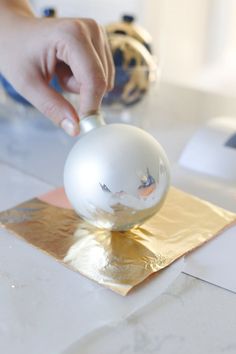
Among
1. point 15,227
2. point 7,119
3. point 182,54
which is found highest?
point 15,227

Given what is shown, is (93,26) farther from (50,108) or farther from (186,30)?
(186,30)

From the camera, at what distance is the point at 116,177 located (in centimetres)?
48

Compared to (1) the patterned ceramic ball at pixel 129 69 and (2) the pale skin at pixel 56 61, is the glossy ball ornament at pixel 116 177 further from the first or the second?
(1) the patterned ceramic ball at pixel 129 69

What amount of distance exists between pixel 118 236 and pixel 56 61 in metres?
0.21

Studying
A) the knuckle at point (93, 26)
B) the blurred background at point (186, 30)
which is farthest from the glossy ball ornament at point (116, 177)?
the blurred background at point (186, 30)

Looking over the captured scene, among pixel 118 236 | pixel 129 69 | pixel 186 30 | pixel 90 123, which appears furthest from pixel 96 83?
pixel 186 30

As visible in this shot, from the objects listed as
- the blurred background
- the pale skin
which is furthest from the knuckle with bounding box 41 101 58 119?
the blurred background

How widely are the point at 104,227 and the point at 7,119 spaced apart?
18.4 inches

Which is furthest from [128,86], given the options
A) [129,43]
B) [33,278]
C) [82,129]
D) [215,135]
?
[33,278]

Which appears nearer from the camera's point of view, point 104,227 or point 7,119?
point 104,227

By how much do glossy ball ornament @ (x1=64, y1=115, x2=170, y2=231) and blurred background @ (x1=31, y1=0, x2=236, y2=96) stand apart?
125cm

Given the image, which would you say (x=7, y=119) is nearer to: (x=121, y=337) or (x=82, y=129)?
(x=82, y=129)

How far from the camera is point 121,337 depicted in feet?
1.32

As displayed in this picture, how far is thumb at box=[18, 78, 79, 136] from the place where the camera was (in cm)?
57
